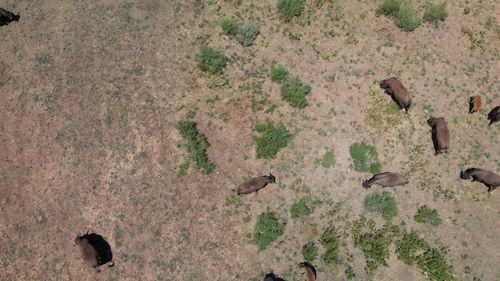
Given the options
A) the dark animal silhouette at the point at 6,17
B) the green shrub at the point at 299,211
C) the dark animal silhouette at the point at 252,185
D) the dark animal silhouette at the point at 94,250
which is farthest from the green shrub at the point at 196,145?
the dark animal silhouette at the point at 6,17

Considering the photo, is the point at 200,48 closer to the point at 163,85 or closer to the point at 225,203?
the point at 163,85

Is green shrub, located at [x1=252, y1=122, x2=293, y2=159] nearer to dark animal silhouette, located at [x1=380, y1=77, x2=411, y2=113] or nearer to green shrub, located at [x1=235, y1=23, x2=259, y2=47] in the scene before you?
green shrub, located at [x1=235, y1=23, x2=259, y2=47]

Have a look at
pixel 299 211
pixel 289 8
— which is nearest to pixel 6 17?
pixel 289 8

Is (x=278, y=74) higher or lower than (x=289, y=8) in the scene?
lower

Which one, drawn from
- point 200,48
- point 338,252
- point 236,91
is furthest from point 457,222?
point 200,48

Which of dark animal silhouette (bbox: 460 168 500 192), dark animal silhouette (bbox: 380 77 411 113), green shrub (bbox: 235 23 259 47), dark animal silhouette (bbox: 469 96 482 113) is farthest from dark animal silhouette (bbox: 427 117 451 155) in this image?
green shrub (bbox: 235 23 259 47)

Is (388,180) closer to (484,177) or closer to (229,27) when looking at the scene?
(484,177)
